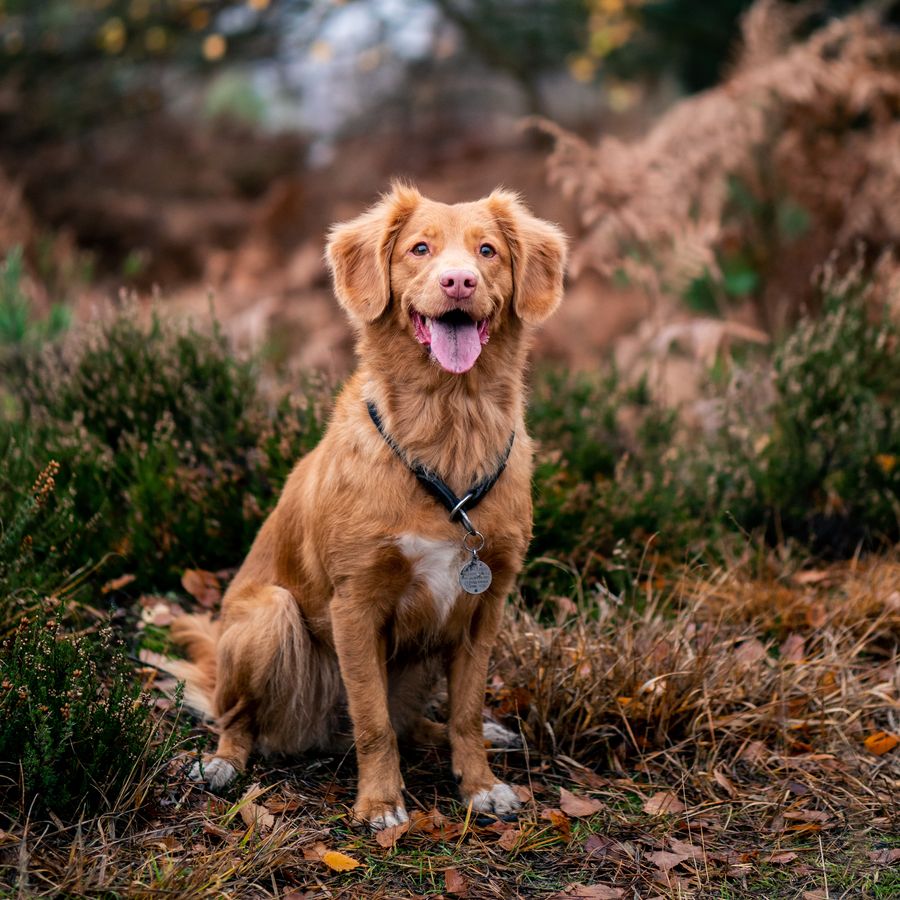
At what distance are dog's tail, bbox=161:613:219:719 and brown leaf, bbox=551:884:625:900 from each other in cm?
126

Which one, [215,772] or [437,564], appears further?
[215,772]

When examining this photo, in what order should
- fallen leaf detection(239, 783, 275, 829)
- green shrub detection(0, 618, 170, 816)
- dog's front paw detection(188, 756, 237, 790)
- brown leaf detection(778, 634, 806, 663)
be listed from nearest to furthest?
green shrub detection(0, 618, 170, 816), fallen leaf detection(239, 783, 275, 829), dog's front paw detection(188, 756, 237, 790), brown leaf detection(778, 634, 806, 663)

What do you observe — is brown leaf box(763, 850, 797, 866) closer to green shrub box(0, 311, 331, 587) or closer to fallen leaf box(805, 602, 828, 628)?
fallen leaf box(805, 602, 828, 628)

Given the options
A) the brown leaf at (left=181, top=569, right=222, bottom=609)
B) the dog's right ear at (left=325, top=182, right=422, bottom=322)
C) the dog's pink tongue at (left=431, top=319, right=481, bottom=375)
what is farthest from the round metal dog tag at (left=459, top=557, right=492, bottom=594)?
the brown leaf at (left=181, top=569, right=222, bottom=609)

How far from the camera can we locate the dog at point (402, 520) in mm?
2781

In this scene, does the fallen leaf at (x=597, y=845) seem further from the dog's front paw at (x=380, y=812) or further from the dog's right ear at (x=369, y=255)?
the dog's right ear at (x=369, y=255)

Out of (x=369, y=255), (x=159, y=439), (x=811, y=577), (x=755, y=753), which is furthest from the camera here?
(x=159, y=439)

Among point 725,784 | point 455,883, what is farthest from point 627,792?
point 455,883

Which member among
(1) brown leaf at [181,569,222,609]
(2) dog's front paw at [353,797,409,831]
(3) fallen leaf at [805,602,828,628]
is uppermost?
(1) brown leaf at [181,569,222,609]

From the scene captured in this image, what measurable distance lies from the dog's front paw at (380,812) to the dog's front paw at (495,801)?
220 millimetres

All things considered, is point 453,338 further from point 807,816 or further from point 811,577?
point 811,577

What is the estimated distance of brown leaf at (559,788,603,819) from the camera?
9.61ft

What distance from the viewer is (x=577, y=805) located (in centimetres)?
296

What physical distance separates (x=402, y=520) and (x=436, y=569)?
6.7 inches
